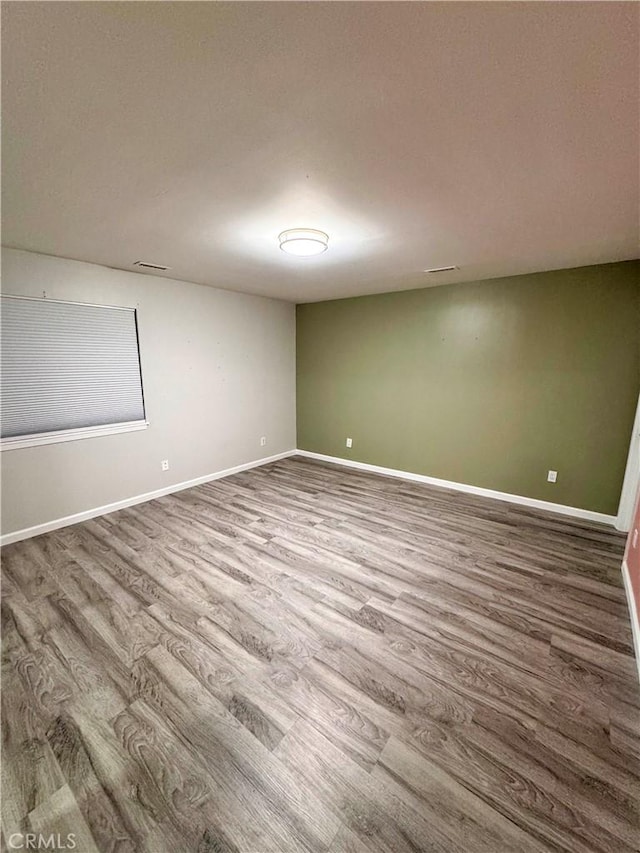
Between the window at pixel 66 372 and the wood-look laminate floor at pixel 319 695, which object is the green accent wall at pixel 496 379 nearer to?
the wood-look laminate floor at pixel 319 695

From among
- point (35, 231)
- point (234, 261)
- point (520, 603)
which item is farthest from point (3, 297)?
point (520, 603)

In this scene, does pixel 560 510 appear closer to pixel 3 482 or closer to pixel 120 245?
pixel 120 245

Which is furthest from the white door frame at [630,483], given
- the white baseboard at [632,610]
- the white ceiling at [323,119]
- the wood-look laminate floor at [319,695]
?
the white ceiling at [323,119]

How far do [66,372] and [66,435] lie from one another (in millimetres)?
578

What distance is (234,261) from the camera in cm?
292

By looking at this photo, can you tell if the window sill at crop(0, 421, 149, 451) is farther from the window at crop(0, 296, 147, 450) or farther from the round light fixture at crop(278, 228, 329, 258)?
the round light fixture at crop(278, 228, 329, 258)

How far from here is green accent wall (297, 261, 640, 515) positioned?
306 centimetres

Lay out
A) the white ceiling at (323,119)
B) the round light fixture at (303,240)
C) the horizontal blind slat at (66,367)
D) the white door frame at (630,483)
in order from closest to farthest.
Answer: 1. the white ceiling at (323,119)
2. the round light fixture at (303,240)
3. the horizontal blind slat at (66,367)
4. the white door frame at (630,483)

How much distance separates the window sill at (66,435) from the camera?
9.07 ft

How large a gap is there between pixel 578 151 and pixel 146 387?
12.4ft

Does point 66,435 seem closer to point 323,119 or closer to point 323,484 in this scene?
point 323,484

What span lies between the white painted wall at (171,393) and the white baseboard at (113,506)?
41 millimetres

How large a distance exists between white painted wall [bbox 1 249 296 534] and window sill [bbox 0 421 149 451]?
2.0 inches

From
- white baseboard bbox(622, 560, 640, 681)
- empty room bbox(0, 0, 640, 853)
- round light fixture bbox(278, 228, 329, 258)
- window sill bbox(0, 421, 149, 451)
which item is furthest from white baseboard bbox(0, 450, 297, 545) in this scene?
white baseboard bbox(622, 560, 640, 681)
